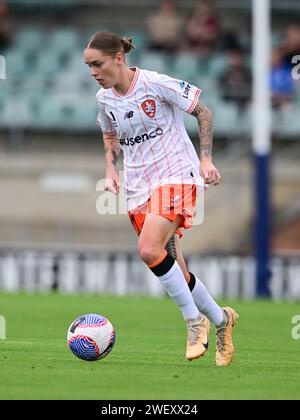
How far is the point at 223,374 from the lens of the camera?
7367 millimetres

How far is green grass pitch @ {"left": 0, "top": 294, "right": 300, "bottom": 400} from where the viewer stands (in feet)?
21.0

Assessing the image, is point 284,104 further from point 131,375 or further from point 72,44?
point 131,375

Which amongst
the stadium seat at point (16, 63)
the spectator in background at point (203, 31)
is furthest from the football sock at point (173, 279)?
the spectator in background at point (203, 31)

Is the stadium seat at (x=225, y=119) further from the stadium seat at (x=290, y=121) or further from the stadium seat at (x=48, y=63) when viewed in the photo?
the stadium seat at (x=48, y=63)

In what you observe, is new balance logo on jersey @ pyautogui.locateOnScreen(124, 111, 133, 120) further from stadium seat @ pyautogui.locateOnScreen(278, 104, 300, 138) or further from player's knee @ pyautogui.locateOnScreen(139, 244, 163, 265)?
stadium seat @ pyautogui.locateOnScreen(278, 104, 300, 138)

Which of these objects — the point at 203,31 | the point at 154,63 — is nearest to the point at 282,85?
the point at 203,31

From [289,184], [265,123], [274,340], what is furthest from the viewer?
[289,184]

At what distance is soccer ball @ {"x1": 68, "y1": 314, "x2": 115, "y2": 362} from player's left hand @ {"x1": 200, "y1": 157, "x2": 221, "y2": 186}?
119 cm

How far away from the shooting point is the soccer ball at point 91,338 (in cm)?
780

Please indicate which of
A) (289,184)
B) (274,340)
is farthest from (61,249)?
(274,340)

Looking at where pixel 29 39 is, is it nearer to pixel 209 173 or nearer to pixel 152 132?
pixel 152 132

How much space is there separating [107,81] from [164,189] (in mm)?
824

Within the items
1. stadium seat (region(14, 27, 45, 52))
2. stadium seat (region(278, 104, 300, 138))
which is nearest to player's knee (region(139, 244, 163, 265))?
stadium seat (region(278, 104, 300, 138))

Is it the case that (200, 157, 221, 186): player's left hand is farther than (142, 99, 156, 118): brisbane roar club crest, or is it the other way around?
(142, 99, 156, 118): brisbane roar club crest
